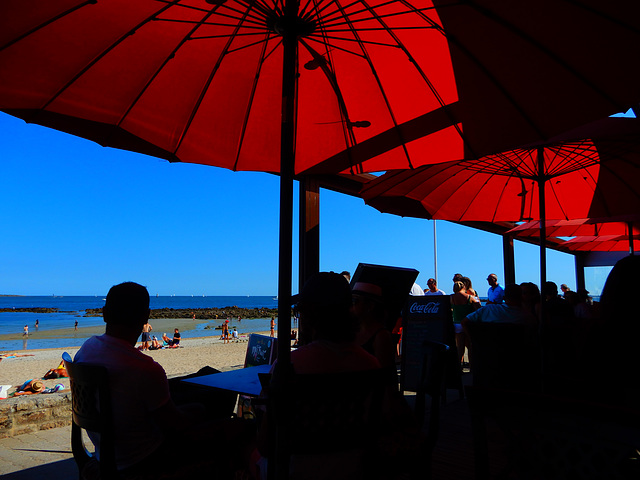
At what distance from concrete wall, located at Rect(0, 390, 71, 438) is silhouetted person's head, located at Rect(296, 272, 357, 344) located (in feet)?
12.0

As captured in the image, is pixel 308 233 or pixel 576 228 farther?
pixel 576 228

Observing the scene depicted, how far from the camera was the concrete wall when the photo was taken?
156 inches

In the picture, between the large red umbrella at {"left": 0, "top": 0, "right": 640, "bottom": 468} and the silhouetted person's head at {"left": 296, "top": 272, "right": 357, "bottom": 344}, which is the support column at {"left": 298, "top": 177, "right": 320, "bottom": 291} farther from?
the silhouetted person's head at {"left": 296, "top": 272, "right": 357, "bottom": 344}

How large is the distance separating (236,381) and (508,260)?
10.6m

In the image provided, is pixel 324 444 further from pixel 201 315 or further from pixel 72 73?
pixel 201 315

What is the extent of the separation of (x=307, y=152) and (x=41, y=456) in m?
3.10

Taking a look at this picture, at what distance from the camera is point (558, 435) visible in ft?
3.86

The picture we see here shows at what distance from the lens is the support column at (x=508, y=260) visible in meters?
11.5

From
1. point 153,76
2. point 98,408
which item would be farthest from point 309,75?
point 98,408

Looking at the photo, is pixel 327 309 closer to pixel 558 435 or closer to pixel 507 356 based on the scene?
pixel 558 435

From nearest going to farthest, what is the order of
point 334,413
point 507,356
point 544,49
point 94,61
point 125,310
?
point 334,413
point 125,310
point 544,49
point 94,61
point 507,356

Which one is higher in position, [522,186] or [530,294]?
[522,186]

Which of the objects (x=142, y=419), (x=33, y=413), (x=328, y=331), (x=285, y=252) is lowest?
(x=33, y=413)

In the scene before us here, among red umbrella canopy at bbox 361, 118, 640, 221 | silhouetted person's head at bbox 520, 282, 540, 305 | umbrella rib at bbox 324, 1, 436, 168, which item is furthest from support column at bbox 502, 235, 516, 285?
umbrella rib at bbox 324, 1, 436, 168
